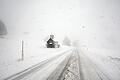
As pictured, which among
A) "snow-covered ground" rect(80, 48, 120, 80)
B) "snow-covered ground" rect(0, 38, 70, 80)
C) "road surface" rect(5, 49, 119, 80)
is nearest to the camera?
"road surface" rect(5, 49, 119, 80)

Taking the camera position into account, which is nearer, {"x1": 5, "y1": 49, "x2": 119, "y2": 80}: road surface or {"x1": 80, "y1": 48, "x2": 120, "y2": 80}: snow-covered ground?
{"x1": 5, "y1": 49, "x2": 119, "y2": 80}: road surface

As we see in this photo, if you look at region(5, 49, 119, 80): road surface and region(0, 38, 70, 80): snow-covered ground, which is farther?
region(0, 38, 70, 80): snow-covered ground

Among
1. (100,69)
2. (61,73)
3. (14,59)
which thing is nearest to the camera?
(61,73)

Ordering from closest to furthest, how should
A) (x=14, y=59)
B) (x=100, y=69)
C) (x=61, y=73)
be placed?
(x=61, y=73), (x=100, y=69), (x=14, y=59)

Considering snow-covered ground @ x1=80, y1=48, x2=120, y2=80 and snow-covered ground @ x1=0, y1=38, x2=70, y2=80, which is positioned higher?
snow-covered ground @ x1=0, y1=38, x2=70, y2=80

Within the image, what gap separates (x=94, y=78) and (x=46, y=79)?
3.41 metres

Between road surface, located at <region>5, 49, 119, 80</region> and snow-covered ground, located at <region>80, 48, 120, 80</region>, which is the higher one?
road surface, located at <region>5, 49, 119, 80</region>

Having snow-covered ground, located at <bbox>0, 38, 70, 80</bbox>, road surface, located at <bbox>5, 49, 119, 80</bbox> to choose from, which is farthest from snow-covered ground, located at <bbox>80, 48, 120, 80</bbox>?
snow-covered ground, located at <bbox>0, 38, 70, 80</bbox>

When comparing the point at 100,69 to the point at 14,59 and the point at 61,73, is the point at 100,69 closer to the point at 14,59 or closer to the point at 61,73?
the point at 61,73

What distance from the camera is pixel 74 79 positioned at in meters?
5.11

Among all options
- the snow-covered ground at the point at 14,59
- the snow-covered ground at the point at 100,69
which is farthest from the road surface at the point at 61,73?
the snow-covered ground at the point at 14,59

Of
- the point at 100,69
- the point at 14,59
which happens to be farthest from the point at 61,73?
the point at 14,59

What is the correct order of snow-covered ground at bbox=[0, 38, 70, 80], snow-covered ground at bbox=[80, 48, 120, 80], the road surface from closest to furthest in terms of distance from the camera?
the road surface
snow-covered ground at bbox=[80, 48, 120, 80]
snow-covered ground at bbox=[0, 38, 70, 80]

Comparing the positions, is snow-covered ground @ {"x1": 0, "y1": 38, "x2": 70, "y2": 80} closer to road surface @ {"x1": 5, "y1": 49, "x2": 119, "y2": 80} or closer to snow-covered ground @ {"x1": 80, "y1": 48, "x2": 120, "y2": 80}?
road surface @ {"x1": 5, "y1": 49, "x2": 119, "y2": 80}
